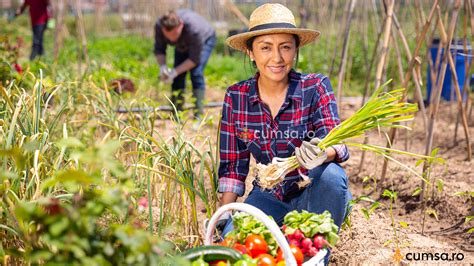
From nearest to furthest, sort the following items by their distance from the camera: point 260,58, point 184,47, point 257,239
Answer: point 257,239
point 260,58
point 184,47

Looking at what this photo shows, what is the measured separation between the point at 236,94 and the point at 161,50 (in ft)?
9.23

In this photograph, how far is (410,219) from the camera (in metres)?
2.79

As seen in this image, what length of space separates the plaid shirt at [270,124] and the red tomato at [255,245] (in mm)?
559

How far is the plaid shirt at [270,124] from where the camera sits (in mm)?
2191

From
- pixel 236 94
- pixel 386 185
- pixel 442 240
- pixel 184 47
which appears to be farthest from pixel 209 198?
pixel 184 47

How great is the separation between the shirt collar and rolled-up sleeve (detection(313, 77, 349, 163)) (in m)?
0.07

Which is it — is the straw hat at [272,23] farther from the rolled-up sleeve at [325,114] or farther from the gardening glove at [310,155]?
the gardening glove at [310,155]

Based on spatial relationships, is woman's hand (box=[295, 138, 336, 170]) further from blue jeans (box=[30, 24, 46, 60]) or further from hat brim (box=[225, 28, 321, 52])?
blue jeans (box=[30, 24, 46, 60])

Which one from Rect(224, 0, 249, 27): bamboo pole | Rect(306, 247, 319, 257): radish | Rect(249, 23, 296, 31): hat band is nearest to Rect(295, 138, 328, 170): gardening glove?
Rect(306, 247, 319, 257): radish

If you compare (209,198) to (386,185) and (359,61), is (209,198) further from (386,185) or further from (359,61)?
(359,61)

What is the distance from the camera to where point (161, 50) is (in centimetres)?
498

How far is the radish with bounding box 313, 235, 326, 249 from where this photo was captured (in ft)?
5.43

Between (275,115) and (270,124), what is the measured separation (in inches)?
1.5

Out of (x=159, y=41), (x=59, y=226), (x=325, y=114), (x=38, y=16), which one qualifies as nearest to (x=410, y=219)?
(x=325, y=114)
